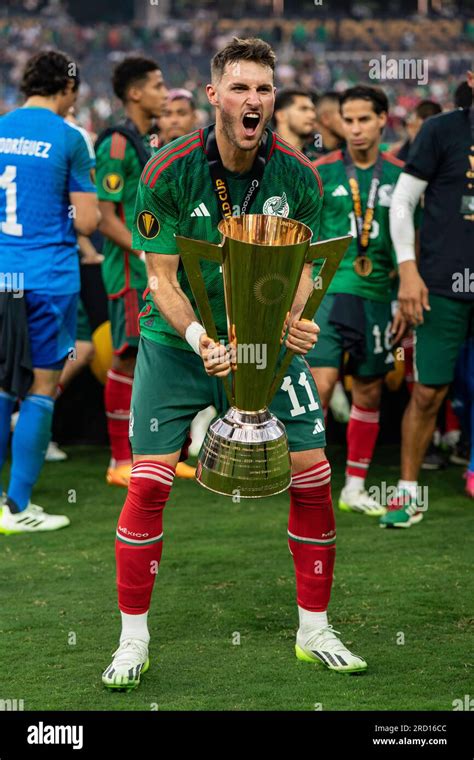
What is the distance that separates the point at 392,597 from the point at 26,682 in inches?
59.7

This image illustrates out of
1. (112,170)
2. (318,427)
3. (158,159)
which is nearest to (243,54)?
(158,159)

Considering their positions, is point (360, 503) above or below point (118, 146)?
below

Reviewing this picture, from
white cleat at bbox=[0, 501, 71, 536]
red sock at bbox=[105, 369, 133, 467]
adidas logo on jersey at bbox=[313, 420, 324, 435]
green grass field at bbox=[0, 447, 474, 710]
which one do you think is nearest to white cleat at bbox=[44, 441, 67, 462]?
red sock at bbox=[105, 369, 133, 467]

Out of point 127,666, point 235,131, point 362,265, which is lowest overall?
point 127,666

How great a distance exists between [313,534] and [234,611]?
29.2 inches

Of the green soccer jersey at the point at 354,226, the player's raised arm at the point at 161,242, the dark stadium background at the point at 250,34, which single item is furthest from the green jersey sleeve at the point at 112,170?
the dark stadium background at the point at 250,34

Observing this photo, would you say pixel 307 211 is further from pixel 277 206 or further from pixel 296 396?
pixel 296 396

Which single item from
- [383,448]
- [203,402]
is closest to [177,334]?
[203,402]

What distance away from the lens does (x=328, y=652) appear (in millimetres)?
3672

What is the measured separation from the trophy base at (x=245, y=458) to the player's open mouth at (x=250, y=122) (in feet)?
2.64

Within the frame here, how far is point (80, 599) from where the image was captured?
4422mm

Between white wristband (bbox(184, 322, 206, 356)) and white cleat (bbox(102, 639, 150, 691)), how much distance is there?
99cm

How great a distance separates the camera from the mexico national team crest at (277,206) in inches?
139

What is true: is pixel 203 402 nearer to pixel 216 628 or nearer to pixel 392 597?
pixel 216 628
